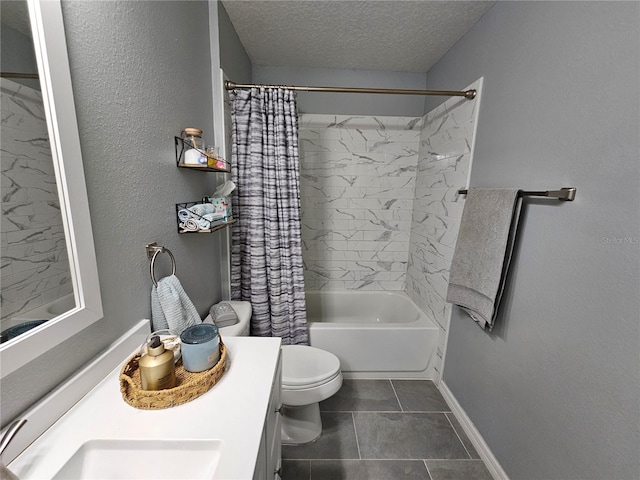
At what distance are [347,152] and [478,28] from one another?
119 cm

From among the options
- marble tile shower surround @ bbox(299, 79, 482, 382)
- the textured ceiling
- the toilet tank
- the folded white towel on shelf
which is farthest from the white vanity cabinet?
the textured ceiling

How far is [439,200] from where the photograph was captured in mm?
1996

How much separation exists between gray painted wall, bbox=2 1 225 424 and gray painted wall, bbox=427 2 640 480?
1.58 meters

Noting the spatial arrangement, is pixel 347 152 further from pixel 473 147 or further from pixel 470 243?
pixel 470 243

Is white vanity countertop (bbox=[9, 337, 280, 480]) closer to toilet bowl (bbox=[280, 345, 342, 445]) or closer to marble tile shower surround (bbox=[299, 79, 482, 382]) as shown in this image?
toilet bowl (bbox=[280, 345, 342, 445])

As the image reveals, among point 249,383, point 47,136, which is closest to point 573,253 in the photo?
point 249,383

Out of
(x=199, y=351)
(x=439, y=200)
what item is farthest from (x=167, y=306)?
(x=439, y=200)

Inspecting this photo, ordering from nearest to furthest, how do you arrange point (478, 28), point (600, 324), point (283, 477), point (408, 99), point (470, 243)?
point (600, 324) → point (283, 477) → point (470, 243) → point (478, 28) → point (408, 99)

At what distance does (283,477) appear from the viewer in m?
1.34

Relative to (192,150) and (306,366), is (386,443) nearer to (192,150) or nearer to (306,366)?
(306,366)

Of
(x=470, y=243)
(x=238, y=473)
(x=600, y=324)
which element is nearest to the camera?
(x=238, y=473)

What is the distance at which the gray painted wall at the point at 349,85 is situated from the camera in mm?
2281

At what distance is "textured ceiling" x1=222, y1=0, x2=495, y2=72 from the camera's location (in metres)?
1.50

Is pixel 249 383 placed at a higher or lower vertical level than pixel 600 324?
lower
